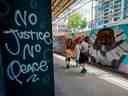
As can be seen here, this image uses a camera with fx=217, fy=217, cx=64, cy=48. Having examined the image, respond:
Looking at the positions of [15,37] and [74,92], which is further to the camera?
[74,92]

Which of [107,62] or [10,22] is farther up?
[10,22]

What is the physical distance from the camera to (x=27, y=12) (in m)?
1.60

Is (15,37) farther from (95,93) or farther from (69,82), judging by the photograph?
(69,82)

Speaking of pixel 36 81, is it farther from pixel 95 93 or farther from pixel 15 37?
pixel 95 93

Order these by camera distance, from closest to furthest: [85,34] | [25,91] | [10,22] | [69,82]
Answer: [10,22]
[25,91]
[69,82]
[85,34]

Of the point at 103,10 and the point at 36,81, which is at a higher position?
the point at 103,10

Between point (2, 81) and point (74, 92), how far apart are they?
3620mm

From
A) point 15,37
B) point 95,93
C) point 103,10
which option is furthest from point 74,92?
point 103,10

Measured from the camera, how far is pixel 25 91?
5.41 ft

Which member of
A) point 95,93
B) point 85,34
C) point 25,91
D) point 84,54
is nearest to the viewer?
point 25,91

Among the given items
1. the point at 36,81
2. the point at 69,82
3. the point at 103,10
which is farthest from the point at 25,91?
the point at 103,10

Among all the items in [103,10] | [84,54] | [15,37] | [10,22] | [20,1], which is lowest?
[84,54]

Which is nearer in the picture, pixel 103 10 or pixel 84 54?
pixel 84 54

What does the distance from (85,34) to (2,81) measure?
9.57 metres
